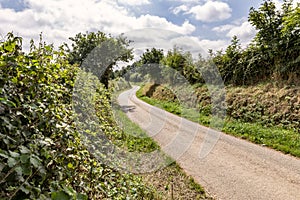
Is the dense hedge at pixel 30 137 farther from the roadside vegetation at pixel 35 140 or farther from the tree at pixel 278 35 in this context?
the tree at pixel 278 35

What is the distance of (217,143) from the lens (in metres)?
7.63

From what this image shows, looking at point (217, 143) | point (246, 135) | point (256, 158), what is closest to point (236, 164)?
point (256, 158)

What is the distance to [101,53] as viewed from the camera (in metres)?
11.9

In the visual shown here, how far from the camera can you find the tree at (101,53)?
10.6m

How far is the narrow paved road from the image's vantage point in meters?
4.37

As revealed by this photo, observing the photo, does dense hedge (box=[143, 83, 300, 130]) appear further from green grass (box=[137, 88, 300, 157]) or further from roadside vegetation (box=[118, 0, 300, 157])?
green grass (box=[137, 88, 300, 157])

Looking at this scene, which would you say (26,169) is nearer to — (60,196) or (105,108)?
(60,196)

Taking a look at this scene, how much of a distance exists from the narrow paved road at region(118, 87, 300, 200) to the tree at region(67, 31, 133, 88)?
3445 mm

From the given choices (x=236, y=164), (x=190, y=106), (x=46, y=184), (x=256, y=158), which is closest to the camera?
(x=46, y=184)

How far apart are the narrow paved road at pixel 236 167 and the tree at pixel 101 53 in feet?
11.3

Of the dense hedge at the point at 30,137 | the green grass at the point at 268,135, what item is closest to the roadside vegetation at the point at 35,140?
the dense hedge at the point at 30,137

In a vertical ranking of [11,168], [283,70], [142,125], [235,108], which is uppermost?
[283,70]

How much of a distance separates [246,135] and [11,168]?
26.8 feet

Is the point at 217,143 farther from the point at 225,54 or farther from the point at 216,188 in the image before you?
the point at 225,54
